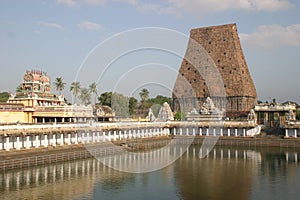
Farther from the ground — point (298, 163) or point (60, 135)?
point (60, 135)

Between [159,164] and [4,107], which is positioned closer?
[159,164]

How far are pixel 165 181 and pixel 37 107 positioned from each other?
30346 millimetres

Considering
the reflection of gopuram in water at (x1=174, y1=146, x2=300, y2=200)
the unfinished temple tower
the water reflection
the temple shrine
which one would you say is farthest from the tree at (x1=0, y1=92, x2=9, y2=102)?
the water reflection

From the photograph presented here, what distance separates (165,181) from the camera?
26922 millimetres

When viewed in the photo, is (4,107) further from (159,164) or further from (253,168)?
(253,168)

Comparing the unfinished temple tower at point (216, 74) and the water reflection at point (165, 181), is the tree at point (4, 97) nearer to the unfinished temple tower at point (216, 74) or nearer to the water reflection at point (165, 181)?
the unfinished temple tower at point (216, 74)

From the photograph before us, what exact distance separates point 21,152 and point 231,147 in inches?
1052

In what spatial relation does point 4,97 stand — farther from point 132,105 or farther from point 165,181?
point 165,181

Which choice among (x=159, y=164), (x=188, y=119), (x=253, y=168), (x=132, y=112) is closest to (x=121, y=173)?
(x=159, y=164)

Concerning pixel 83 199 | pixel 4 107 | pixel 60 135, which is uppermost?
pixel 4 107

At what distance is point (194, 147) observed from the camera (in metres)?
48.2

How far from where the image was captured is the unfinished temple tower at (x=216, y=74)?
2756 inches

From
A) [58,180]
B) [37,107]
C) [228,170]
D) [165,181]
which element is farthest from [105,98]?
[165,181]

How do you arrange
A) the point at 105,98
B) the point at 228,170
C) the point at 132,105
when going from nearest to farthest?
the point at 228,170 → the point at 132,105 → the point at 105,98
